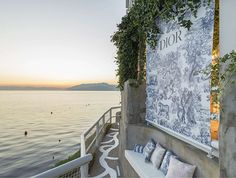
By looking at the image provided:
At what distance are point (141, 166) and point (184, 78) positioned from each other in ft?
5.42

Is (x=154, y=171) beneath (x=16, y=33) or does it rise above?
→ beneath

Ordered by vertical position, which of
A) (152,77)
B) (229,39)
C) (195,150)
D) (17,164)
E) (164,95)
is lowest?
(17,164)

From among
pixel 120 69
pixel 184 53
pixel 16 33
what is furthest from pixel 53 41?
pixel 184 53

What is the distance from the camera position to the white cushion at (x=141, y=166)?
11.5 feet

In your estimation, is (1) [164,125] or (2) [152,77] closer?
(1) [164,125]

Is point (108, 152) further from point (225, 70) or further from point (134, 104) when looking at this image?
point (225, 70)

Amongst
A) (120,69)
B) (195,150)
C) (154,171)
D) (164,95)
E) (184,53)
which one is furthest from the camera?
(120,69)

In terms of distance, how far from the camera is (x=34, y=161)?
19.6 meters

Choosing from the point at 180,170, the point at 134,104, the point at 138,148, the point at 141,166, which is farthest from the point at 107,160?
the point at 180,170

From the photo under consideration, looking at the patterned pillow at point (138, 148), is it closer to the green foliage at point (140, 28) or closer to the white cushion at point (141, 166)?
the white cushion at point (141, 166)

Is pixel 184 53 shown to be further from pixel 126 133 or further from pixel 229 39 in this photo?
pixel 126 133

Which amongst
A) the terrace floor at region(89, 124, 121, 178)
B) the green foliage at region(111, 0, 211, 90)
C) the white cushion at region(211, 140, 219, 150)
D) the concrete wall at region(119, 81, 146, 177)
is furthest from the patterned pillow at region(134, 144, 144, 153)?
the white cushion at region(211, 140, 219, 150)

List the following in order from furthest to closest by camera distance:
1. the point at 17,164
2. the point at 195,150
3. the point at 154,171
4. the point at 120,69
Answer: the point at 17,164, the point at 120,69, the point at 154,171, the point at 195,150

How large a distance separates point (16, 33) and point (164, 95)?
61.5 feet
